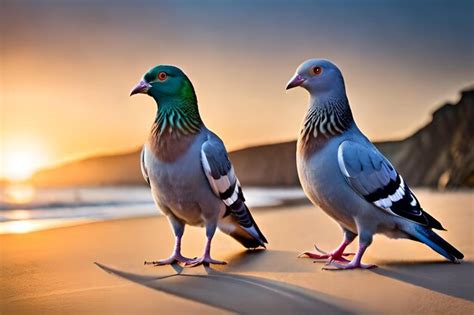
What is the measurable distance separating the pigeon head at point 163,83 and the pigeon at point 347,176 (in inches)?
22.6

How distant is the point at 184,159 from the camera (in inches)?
120

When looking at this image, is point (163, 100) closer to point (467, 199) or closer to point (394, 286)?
point (394, 286)

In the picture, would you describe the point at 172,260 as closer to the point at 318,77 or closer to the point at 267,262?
the point at 267,262

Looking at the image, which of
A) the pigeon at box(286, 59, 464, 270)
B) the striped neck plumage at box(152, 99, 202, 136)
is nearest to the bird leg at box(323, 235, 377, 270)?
the pigeon at box(286, 59, 464, 270)

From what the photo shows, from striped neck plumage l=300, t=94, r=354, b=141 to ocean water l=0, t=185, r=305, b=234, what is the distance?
2.85 m

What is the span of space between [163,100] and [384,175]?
1183mm

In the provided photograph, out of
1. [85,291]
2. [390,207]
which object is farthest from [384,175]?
[85,291]

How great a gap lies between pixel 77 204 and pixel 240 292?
5.19 meters

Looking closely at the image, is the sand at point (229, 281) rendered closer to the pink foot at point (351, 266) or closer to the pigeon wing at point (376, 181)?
the pink foot at point (351, 266)

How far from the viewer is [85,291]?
2803 millimetres

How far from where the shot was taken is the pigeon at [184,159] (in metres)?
3.04

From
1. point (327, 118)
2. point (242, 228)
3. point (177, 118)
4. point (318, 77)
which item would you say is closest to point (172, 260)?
point (242, 228)

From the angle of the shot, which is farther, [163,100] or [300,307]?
[163,100]

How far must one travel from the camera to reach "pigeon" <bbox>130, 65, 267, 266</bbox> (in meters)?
3.04
